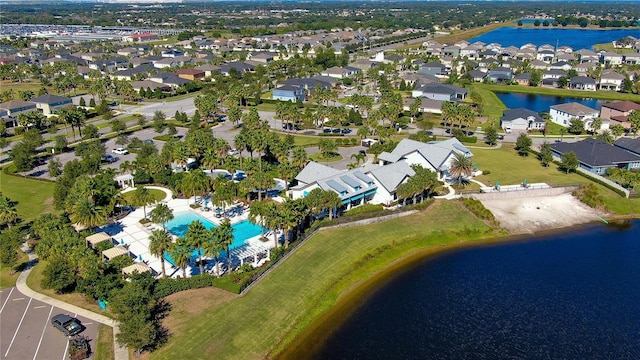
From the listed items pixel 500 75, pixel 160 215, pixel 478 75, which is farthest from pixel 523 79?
pixel 160 215

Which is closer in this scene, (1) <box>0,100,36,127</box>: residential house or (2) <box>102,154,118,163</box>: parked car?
(2) <box>102,154,118,163</box>: parked car

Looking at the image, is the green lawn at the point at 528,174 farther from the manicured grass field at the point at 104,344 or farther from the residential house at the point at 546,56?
the residential house at the point at 546,56

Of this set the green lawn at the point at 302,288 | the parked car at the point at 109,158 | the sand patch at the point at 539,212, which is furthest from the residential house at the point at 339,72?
the green lawn at the point at 302,288

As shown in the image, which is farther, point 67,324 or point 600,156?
point 600,156

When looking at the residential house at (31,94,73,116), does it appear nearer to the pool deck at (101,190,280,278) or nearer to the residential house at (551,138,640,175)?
the pool deck at (101,190,280,278)

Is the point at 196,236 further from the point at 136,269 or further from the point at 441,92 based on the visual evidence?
the point at 441,92

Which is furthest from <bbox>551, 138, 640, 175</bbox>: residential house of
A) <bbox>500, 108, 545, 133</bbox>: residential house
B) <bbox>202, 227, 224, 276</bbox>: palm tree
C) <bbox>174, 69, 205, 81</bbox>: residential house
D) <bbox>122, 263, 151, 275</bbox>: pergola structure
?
<bbox>174, 69, 205, 81</bbox>: residential house

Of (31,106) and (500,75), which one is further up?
(31,106)
